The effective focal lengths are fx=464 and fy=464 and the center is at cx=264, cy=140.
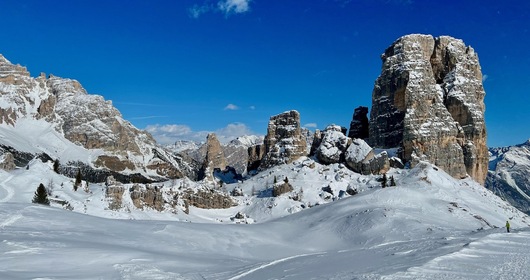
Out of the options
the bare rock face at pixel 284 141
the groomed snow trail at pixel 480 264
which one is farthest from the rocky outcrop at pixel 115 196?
the groomed snow trail at pixel 480 264

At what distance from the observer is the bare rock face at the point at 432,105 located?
135 meters

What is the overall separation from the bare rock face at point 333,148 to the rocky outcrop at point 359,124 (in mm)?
25729

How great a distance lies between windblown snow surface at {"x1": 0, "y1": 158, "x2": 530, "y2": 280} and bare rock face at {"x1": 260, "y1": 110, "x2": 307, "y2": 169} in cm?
4418

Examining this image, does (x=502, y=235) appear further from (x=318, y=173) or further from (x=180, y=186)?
(x=318, y=173)

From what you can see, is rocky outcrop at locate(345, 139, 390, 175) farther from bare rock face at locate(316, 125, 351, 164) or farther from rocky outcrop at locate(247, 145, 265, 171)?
rocky outcrop at locate(247, 145, 265, 171)

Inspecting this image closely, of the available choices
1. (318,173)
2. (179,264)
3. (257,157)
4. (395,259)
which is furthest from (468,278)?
(257,157)

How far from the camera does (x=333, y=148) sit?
13912cm

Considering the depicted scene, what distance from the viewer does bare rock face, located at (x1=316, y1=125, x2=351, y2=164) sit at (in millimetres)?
137750

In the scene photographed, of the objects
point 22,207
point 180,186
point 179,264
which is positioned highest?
point 180,186

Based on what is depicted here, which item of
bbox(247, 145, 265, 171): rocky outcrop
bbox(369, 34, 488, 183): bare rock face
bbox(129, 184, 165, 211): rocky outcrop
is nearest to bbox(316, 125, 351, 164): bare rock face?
bbox(369, 34, 488, 183): bare rock face

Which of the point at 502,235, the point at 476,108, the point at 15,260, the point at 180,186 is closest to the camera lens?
the point at 15,260

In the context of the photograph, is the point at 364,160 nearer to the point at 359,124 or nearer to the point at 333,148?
the point at 333,148

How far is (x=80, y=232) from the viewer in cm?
3828

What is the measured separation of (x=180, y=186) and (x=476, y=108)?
9548cm
